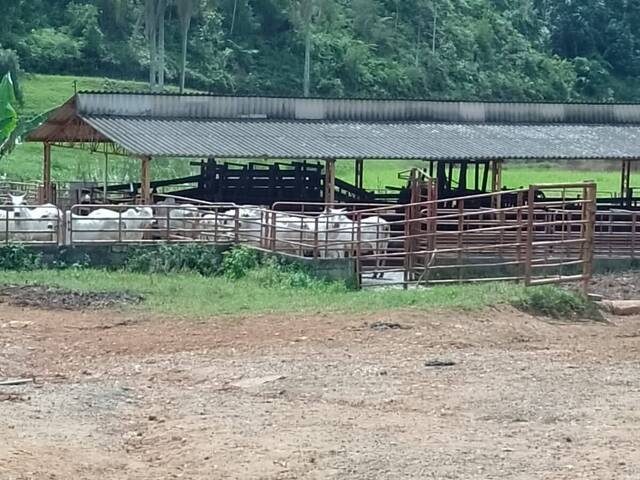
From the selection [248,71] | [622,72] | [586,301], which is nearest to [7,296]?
[586,301]

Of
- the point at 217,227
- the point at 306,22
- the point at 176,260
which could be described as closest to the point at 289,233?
the point at 217,227

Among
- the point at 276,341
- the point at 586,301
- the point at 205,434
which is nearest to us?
the point at 205,434

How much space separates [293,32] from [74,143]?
39.5 m

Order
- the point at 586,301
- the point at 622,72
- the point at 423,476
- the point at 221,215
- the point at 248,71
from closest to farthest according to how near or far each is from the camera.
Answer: the point at 423,476 < the point at 586,301 < the point at 221,215 < the point at 248,71 < the point at 622,72

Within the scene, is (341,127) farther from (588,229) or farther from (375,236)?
(588,229)

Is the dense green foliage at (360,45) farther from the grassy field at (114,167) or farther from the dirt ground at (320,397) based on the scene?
the dirt ground at (320,397)

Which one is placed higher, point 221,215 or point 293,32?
point 293,32

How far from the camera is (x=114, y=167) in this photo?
42.5 metres

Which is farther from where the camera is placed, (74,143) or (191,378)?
(74,143)

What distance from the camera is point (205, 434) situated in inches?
364

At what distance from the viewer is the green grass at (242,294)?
50.5 feet

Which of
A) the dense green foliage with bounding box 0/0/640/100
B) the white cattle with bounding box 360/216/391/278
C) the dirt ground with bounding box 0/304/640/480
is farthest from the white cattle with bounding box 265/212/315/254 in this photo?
the dense green foliage with bounding box 0/0/640/100

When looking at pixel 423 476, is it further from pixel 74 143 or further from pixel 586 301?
pixel 74 143

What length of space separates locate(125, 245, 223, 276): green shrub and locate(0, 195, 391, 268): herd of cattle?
0.51 metres
